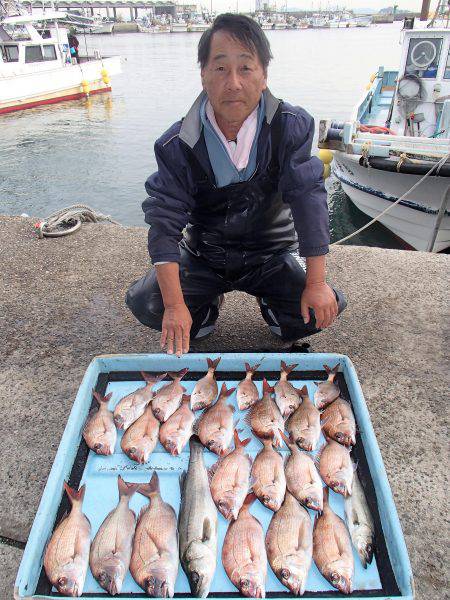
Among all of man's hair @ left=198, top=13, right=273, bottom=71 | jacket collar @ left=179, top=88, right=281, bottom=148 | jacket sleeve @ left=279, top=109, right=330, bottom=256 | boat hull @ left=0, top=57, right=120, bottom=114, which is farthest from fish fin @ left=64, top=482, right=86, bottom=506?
boat hull @ left=0, top=57, right=120, bottom=114

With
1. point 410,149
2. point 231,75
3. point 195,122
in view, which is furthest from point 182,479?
point 410,149

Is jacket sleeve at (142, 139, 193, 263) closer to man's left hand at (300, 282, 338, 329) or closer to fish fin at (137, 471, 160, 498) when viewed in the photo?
man's left hand at (300, 282, 338, 329)

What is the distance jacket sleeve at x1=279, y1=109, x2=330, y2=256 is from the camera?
7.82ft

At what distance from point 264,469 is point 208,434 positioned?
0.32 meters

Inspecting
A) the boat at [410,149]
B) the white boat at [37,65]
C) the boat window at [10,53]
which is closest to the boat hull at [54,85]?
the white boat at [37,65]

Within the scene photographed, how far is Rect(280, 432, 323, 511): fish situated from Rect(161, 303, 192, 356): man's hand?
75 cm

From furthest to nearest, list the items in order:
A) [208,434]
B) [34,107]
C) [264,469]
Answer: [34,107]
[208,434]
[264,469]

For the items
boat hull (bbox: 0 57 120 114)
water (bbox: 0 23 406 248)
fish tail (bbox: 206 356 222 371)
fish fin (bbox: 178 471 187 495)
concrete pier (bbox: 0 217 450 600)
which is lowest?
water (bbox: 0 23 406 248)

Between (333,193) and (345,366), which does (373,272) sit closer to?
(345,366)

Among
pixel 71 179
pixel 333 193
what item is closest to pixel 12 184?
pixel 71 179

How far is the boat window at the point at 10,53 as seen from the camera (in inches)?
805

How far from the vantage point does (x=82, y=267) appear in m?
4.02

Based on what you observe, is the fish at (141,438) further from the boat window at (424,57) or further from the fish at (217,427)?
the boat window at (424,57)

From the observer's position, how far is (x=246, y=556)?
5.31 feet
